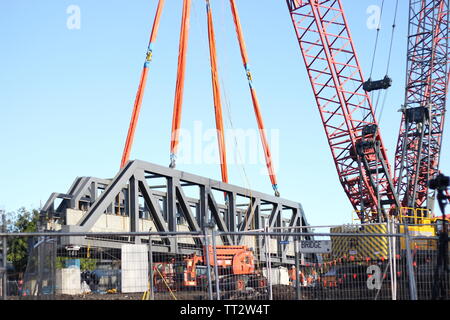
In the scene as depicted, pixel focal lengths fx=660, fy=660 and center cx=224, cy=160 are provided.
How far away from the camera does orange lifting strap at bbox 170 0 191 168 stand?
99.5 feet

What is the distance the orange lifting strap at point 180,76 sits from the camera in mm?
30312

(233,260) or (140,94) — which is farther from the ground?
(140,94)

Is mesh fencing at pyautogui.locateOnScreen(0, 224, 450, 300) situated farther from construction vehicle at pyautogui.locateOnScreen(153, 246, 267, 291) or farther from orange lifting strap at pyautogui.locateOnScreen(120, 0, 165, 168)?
orange lifting strap at pyautogui.locateOnScreen(120, 0, 165, 168)

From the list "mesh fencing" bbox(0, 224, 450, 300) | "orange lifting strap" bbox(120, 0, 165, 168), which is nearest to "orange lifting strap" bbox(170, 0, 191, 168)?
"orange lifting strap" bbox(120, 0, 165, 168)

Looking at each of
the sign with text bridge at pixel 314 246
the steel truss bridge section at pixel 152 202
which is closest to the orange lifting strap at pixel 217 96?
the steel truss bridge section at pixel 152 202

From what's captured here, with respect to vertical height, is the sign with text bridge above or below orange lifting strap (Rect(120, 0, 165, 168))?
below

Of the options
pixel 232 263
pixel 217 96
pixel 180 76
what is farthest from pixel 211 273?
pixel 217 96

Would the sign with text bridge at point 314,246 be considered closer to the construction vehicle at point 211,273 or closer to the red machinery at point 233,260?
the construction vehicle at point 211,273

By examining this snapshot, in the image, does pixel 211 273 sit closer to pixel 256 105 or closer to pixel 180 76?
pixel 180 76

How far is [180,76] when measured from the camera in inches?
1217

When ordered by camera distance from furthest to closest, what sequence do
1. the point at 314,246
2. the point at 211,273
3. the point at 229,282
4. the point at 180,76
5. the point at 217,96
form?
the point at 217,96, the point at 180,76, the point at 229,282, the point at 211,273, the point at 314,246

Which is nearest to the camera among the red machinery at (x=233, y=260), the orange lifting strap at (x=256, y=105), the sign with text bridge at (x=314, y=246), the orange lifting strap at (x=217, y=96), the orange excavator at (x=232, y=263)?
the sign with text bridge at (x=314, y=246)
